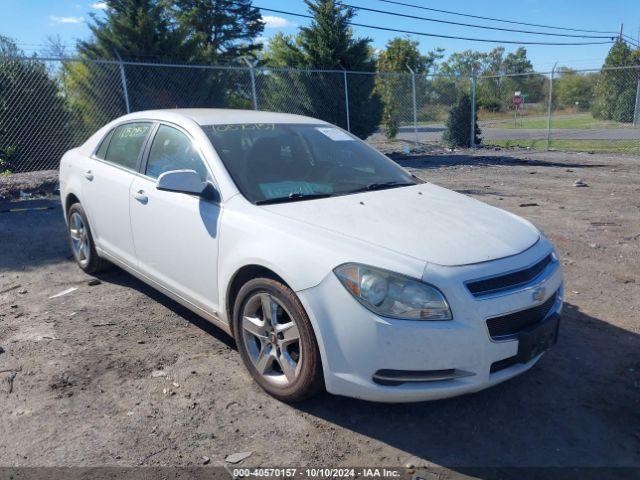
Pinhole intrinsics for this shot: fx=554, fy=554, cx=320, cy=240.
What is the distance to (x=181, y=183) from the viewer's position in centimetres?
353

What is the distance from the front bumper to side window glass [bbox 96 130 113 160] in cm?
307

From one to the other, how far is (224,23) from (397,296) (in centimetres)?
3659

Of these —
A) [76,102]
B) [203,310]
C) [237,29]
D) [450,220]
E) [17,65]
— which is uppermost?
[237,29]

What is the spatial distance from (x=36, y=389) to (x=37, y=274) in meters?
2.53

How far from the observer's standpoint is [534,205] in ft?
28.4

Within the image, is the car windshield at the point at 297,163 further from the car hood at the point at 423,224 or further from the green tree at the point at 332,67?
the green tree at the point at 332,67

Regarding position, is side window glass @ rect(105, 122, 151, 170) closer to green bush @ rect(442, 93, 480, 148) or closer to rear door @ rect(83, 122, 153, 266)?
rear door @ rect(83, 122, 153, 266)

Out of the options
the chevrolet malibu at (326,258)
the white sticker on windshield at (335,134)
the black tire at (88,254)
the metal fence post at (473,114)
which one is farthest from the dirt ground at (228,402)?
the metal fence post at (473,114)

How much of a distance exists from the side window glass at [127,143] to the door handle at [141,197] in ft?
1.05

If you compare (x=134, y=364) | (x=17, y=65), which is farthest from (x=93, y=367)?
(x=17, y=65)

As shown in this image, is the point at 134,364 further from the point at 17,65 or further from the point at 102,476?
the point at 17,65

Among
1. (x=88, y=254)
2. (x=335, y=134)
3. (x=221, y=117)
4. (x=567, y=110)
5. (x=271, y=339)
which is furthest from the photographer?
(x=567, y=110)

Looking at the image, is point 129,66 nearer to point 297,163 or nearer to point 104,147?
point 104,147

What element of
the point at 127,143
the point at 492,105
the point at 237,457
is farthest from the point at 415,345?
the point at 492,105
